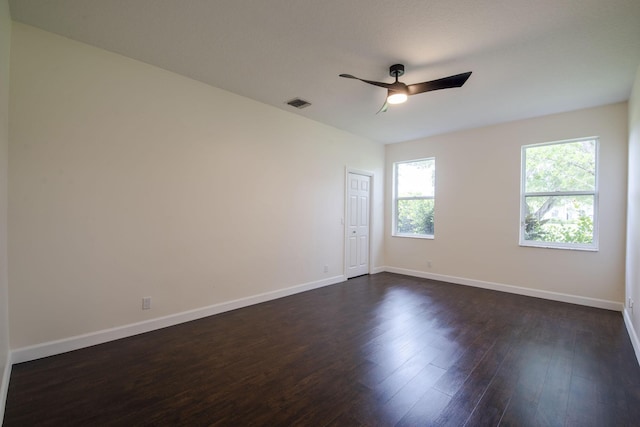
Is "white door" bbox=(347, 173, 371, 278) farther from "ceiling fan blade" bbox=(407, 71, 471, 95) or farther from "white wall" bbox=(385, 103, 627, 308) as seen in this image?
"ceiling fan blade" bbox=(407, 71, 471, 95)

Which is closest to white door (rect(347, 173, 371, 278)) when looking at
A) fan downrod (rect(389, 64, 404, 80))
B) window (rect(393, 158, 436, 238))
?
window (rect(393, 158, 436, 238))

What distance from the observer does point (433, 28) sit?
2393 millimetres

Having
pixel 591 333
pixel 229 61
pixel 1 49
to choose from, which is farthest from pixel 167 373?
pixel 591 333

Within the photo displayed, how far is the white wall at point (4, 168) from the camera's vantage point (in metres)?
2.03

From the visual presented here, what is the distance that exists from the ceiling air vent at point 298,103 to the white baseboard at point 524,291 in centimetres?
380

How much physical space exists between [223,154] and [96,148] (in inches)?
50.9

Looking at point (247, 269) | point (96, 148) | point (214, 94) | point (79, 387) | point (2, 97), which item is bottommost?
point (79, 387)

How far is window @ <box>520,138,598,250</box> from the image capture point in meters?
4.16

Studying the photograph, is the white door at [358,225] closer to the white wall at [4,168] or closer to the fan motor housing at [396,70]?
the fan motor housing at [396,70]

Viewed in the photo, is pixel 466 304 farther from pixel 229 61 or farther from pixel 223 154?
pixel 229 61

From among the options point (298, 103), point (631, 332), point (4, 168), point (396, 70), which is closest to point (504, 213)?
point (631, 332)

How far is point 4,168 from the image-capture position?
2.19 meters

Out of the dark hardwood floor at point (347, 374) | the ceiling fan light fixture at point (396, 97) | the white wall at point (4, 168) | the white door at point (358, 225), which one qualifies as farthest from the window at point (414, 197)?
the white wall at point (4, 168)

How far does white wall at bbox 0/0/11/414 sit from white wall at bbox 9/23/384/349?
14 centimetres
